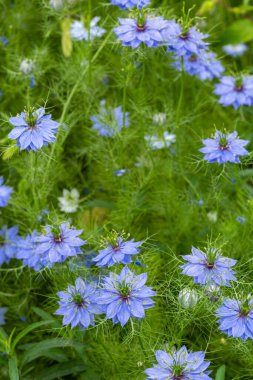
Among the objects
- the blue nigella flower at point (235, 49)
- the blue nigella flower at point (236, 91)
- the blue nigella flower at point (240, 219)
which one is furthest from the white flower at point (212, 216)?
the blue nigella flower at point (235, 49)

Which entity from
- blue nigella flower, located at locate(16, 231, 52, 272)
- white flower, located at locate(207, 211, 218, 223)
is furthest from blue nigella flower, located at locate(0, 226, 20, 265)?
white flower, located at locate(207, 211, 218, 223)

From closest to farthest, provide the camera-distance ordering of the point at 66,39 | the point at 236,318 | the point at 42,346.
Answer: the point at 236,318, the point at 42,346, the point at 66,39

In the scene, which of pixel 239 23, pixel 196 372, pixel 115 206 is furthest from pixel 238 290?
pixel 239 23

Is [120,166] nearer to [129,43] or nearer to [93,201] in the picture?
[93,201]

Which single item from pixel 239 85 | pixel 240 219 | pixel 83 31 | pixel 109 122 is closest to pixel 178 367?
pixel 240 219

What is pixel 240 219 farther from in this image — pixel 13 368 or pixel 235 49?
pixel 235 49

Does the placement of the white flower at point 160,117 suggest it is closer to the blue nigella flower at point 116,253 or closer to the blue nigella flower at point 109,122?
the blue nigella flower at point 109,122

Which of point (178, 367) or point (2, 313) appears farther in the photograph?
point (2, 313)
